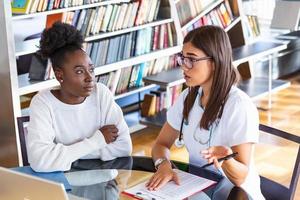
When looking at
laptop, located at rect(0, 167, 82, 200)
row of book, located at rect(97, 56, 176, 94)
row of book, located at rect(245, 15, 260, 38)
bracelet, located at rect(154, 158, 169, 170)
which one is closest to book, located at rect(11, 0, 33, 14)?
row of book, located at rect(97, 56, 176, 94)

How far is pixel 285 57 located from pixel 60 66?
4.42m

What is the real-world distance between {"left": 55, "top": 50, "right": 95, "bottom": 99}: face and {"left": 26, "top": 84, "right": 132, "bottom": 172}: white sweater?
0.19ft

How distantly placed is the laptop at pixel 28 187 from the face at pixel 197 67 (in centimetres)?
88

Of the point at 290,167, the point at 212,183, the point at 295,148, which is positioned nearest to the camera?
the point at 212,183

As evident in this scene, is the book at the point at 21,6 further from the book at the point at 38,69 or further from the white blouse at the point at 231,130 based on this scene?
the white blouse at the point at 231,130

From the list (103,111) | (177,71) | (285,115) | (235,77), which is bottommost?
(285,115)

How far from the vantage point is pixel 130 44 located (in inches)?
163

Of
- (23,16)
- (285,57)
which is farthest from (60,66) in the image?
(285,57)

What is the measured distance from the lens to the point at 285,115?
4.80 m

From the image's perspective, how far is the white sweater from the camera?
1.96 m

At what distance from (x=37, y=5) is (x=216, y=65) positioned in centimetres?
182

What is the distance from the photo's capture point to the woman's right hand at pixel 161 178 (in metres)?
1.75

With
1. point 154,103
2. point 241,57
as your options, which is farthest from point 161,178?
point 241,57

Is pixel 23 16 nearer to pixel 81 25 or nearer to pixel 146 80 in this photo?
pixel 81 25
